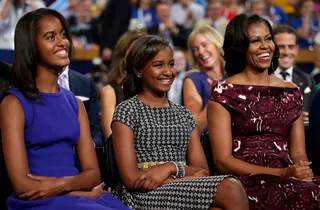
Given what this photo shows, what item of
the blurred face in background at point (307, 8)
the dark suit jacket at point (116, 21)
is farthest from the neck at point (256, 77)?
the blurred face in background at point (307, 8)

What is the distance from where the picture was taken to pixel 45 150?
138 inches

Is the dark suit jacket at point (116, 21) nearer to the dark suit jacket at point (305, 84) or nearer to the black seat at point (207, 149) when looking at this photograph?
the dark suit jacket at point (305, 84)

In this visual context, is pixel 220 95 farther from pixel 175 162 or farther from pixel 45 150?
pixel 45 150

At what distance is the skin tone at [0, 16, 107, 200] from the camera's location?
3367mm

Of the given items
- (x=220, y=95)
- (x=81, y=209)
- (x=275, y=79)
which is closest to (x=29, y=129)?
(x=81, y=209)

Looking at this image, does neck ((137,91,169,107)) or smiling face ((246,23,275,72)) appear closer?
neck ((137,91,169,107))

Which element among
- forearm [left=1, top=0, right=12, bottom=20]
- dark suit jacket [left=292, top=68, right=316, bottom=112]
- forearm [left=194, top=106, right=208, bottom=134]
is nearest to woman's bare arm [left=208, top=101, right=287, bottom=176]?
forearm [left=194, top=106, right=208, bottom=134]

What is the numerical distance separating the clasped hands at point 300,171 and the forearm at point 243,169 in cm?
5

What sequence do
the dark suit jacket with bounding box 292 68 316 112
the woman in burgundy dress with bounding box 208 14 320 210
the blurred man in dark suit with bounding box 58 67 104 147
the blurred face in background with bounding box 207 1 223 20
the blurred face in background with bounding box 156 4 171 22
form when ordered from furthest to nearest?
the blurred face in background with bounding box 207 1 223 20 → the blurred face in background with bounding box 156 4 171 22 → the dark suit jacket with bounding box 292 68 316 112 → the blurred man in dark suit with bounding box 58 67 104 147 → the woman in burgundy dress with bounding box 208 14 320 210

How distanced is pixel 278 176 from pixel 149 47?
3.34 ft

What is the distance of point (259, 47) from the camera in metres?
4.22

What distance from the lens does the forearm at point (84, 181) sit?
347cm

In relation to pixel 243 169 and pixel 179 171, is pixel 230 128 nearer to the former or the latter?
pixel 243 169

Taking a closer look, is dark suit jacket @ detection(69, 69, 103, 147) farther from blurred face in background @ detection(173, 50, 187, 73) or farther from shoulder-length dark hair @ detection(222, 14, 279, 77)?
blurred face in background @ detection(173, 50, 187, 73)
